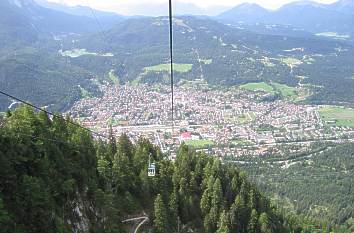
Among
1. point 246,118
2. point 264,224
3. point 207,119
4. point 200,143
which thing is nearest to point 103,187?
point 264,224

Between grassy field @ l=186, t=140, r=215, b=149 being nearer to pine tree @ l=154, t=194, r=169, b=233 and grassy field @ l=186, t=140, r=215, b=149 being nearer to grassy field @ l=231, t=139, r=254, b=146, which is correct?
grassy field @ l=231, t=139, r=254, b=146

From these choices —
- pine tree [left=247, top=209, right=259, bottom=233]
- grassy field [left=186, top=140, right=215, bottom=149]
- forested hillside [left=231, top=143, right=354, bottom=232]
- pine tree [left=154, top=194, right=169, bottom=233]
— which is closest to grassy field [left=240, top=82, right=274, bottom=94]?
forested hillside [left=231, top=143, right=354, bottom=232]

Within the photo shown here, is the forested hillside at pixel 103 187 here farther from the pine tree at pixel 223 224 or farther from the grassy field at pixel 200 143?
the grassy field at pixel 200 143

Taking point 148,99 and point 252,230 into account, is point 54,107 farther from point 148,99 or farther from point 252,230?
A: point 252,230

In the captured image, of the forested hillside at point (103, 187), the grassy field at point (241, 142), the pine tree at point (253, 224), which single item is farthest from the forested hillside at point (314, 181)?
the forested hillside at point (103, 187)

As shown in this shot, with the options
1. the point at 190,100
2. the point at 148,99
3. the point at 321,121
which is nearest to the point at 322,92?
the point at 321,121
